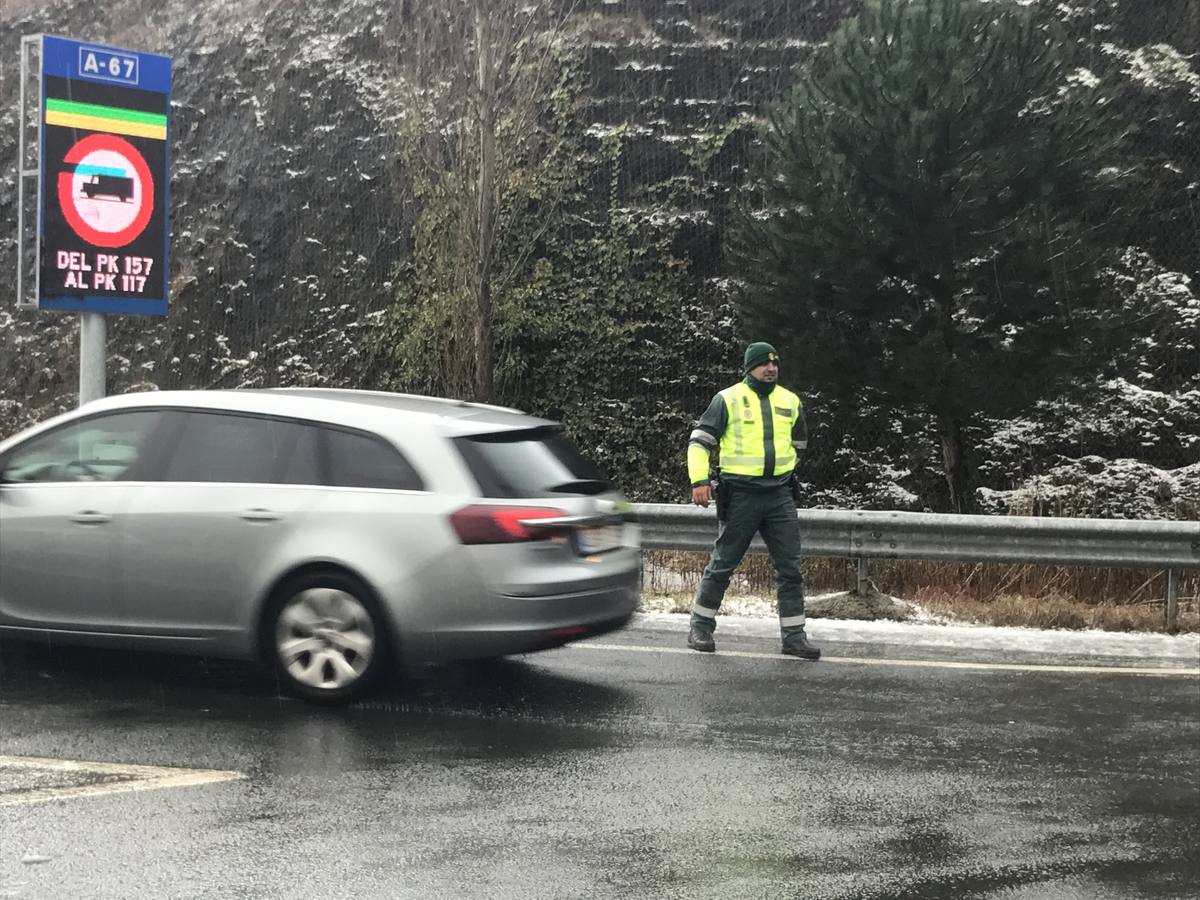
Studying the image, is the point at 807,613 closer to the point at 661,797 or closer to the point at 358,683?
the point at 358,683

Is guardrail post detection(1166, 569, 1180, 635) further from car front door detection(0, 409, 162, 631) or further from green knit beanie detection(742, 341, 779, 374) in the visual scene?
car front door detection(0, 409, 162, 631)

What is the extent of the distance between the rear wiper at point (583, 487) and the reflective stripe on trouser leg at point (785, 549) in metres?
1.61

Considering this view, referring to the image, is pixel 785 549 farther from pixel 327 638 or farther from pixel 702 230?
pixel 702 230

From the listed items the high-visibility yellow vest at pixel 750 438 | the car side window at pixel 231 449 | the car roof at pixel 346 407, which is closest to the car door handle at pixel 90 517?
the car side window at pixel 231 449

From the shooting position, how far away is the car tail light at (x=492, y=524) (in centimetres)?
668

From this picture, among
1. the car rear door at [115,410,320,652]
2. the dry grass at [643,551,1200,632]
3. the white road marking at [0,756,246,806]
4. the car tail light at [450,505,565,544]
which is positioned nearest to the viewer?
the white road marking at [0,756,246,806]

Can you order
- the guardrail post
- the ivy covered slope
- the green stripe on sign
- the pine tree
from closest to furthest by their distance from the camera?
1. the guardrail post
2. the green stripe on sign
3. the pine tree
4. the ivy covered slope

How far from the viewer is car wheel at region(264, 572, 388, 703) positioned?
6.77 meters

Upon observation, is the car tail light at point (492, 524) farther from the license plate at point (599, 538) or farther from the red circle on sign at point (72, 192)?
the red circle on sign at point (72, 192)

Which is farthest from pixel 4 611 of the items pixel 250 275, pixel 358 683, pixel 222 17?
pixel 222 17

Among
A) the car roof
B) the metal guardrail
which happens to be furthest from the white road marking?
the metal guardrail

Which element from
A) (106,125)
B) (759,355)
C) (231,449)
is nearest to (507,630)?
(231,449)

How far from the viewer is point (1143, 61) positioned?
19.2 m

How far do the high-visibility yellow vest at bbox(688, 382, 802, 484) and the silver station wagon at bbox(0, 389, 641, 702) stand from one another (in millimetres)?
1332
